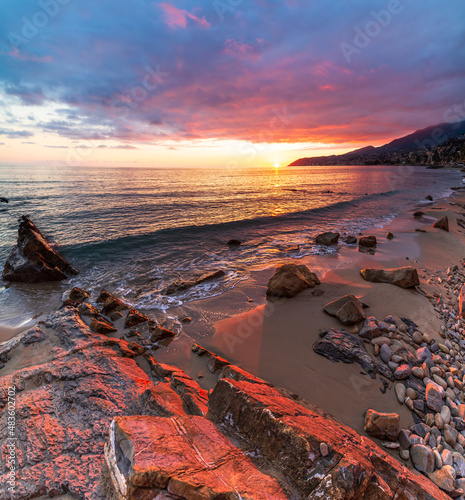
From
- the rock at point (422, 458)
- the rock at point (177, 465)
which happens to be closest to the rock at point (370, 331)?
the rock at point (422, 458)

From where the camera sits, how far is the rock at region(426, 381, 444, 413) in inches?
191

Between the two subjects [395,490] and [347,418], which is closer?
[395,490]

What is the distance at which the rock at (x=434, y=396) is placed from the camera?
15.9ft

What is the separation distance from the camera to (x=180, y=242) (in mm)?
20016

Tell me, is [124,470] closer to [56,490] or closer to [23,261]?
[56,490]

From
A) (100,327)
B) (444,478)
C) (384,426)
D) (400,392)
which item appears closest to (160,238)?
(100,327)

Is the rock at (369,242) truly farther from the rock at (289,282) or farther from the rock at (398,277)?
the rock at (289,282)

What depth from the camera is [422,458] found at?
3.97 metres

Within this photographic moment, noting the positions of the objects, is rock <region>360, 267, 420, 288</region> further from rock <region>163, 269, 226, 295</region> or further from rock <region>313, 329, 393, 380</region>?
rock <region>163, 269, 226, 295</region>

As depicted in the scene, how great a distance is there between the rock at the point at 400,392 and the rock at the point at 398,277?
531 cm

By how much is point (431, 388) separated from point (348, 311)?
2678mm

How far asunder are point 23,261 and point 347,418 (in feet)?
52.9

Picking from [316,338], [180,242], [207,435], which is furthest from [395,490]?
[180,242]

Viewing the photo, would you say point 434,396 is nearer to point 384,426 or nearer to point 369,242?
point 384,426
